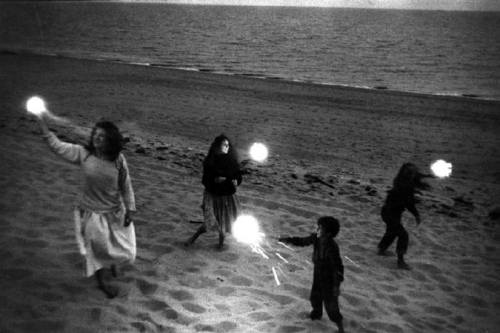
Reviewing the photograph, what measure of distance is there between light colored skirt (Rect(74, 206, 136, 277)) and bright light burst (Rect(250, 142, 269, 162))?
7413 mm

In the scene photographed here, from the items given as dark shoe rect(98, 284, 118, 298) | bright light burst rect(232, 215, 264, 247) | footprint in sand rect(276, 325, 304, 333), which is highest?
bright light burst rect(232, 215, 264, 247)

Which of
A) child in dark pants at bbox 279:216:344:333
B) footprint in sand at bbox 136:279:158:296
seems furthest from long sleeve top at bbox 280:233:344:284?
footprint in sand at bbox 136:279:158:296

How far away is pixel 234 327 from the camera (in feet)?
13.9

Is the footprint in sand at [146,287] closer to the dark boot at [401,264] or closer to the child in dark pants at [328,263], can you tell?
the child in dark pants at [328,263]

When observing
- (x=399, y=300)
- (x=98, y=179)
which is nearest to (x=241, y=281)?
(x=399, y=300)

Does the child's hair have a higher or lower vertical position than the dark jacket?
lower

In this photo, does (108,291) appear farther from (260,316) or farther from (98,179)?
(260,316)

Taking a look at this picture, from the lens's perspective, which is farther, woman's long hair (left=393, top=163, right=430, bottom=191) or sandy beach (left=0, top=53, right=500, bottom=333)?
woman's long hair (left=393, top=163, right=430, bottom=191)

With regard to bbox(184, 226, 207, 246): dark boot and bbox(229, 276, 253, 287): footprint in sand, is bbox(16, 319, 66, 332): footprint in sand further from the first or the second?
bbox(184, 226, 207, 246): dark boot

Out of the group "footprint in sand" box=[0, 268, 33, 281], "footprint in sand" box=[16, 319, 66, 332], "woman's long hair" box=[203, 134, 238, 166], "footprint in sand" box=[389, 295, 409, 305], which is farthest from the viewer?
"woman's long hair" box=[203, 134, 238, 166]

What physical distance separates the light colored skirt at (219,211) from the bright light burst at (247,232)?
0.13 meters

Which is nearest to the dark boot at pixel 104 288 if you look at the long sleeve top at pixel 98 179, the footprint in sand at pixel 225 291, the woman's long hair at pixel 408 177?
the long sleeve top at pixel 98 179

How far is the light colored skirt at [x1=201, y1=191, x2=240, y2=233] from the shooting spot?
18.7ft

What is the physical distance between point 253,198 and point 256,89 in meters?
16.4
